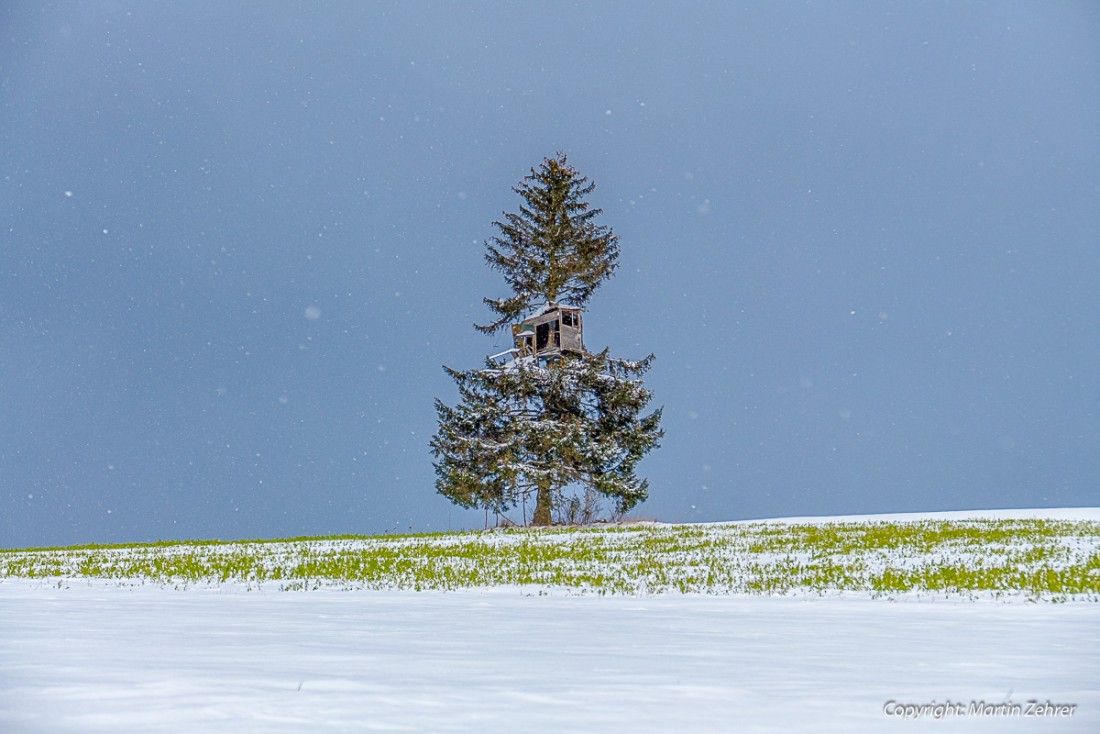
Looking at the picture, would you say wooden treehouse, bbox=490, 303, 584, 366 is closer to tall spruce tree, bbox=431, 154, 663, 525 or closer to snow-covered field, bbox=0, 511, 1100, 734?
tall spruce tree, bbox=431, 154, 663, 525

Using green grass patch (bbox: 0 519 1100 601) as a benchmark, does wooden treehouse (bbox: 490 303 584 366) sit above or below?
above

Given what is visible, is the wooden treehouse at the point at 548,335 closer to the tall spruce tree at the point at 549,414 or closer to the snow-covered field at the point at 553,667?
the tall spruce tree at the point at 549,414

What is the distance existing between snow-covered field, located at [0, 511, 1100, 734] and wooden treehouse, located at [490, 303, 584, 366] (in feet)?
84.2

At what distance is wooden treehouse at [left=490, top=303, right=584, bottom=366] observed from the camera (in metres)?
34.5

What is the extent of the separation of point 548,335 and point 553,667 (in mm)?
29985

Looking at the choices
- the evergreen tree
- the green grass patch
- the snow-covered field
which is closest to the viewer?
the snow-covered field

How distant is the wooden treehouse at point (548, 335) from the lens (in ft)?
113

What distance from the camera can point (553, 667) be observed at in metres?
5.03

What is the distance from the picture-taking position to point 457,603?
9297mm

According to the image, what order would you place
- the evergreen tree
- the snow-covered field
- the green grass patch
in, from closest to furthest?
the snow-covered field → the green grass patch → the evergreen tree

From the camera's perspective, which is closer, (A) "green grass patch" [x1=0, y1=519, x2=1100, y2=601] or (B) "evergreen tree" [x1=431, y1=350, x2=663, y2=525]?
(A) "green grass patch" [x1=0, y1=519, x2=1100, y2=601]

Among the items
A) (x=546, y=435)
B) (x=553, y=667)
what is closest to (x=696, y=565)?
(x=553, y=667)

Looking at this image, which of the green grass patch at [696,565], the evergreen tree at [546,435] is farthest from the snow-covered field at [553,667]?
the evergreen tree at [546,435]

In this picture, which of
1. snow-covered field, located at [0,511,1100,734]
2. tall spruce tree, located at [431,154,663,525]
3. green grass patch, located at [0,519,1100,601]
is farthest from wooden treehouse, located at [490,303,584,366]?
snow-covered field, located at [0,511,1100,734]
